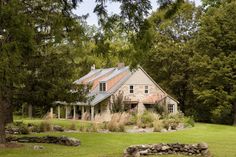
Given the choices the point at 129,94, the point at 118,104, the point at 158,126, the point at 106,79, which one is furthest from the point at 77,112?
the point at 158,126

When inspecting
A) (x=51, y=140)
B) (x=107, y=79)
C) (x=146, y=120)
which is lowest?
(x=51, y=140)

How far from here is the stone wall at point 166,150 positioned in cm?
1614

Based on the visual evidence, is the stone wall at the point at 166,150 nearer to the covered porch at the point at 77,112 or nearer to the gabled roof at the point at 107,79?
the gabled roof at the point at 107,79

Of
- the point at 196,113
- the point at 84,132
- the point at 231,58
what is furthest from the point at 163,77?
the point at 84,132

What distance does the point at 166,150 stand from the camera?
1670 cm

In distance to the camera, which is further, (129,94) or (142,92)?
(142,92)

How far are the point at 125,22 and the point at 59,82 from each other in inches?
576

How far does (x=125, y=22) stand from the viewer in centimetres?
1004

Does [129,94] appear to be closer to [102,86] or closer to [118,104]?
[102,86]

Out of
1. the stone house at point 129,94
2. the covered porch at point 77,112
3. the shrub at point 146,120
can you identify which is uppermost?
the stone house at point 129,94

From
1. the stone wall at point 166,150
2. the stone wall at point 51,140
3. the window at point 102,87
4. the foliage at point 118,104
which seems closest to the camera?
Result: the stone wall at point 166,150

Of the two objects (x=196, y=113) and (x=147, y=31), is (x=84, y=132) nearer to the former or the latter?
(x=147, y=31)

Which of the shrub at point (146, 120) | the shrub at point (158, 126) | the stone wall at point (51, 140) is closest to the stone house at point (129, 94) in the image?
the shrub at point (146, 120)

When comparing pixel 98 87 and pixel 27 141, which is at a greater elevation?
pixel 98 87
